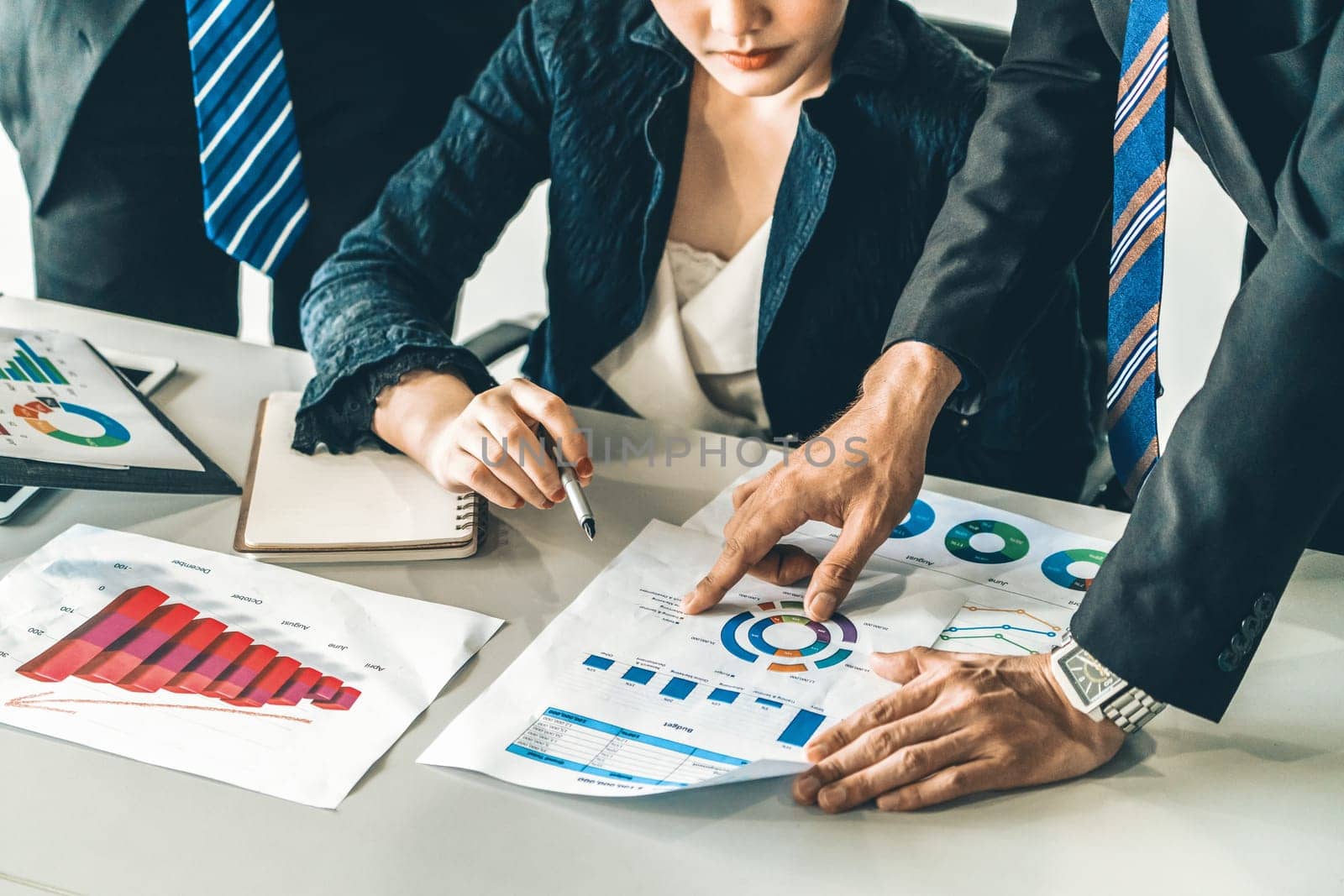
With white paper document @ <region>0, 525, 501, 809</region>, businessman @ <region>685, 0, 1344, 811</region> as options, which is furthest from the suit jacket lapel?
white paper document @ <region>0, 525, 501, 809</region>

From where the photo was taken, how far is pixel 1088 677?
908 millimetres

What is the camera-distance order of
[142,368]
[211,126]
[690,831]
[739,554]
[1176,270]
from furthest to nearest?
[1176,270] < [211,126] < [142,368] < [739,554] < [690,831]

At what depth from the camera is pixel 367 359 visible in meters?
1.27

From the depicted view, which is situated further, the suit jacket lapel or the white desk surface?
the suit jacket lapel

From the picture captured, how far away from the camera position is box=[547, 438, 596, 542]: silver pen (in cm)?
108

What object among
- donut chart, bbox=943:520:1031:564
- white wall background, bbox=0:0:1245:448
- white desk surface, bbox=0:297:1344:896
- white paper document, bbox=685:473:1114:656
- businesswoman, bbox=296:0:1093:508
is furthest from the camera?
white wall background, bbox=0:0:1245:448

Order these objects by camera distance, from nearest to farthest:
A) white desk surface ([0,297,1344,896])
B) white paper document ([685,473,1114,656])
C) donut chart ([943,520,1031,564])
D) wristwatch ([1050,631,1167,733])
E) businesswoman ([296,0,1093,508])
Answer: white desk surface ([0,297,1344,896])
wristwatch ([1050,631,1167,733])
white paper document ([685,473,1114,656])
donut chart ([943,520,1031,564])
businesswoman ([296,0,1093,508])

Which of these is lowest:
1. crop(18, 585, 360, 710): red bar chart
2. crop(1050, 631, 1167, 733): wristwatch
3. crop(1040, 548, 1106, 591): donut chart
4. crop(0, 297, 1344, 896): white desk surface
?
crop(18, 585, 360, 710): red bar chart

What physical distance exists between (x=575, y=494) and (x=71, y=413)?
0.54m

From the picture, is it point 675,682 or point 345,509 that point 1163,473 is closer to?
point 675,682

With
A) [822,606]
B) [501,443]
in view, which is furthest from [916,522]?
[501,443]

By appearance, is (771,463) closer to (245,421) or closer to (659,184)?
(659,184)

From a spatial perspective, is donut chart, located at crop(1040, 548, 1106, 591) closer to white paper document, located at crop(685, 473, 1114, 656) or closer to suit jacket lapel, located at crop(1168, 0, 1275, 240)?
white paper document, located at crop(685, 473, 1114, 656)

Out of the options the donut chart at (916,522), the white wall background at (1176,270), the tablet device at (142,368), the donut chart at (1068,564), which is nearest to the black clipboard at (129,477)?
the tablet device at (142,368)
